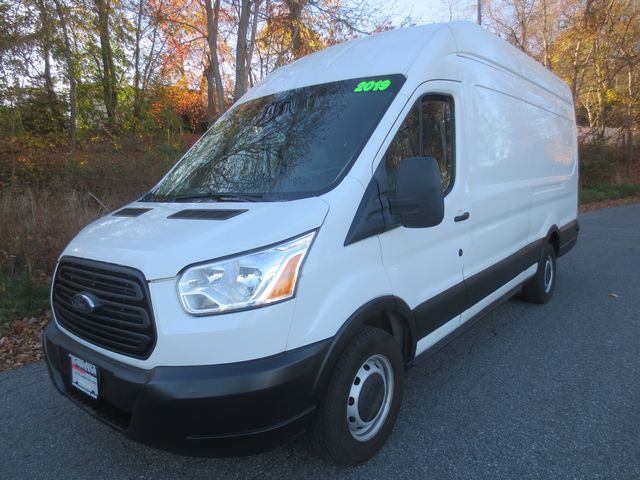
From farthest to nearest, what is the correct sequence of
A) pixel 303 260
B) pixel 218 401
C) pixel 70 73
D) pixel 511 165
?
pixel 70 73 < pixel 511 165 < pixel 303 260 < pixel 218 401

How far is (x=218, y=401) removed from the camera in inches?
73.5

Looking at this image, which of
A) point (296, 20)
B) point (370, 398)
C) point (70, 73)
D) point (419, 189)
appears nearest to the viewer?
point (419, 189)

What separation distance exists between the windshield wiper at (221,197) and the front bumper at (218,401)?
842mm

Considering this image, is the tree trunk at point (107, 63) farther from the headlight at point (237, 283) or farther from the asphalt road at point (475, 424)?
the headlight at point (237, 283)

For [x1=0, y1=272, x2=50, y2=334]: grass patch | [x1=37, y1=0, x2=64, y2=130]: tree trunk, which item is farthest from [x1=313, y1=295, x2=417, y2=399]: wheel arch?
[x1=37, y1=0, x2=64, y2=130]: tree trunk

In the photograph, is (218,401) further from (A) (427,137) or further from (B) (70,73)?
(B) (70,73)

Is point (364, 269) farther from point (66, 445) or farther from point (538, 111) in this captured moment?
point (538, 111)

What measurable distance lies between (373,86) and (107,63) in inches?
588

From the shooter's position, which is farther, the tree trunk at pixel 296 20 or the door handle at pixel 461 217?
the tree trunk at pixel 296 20

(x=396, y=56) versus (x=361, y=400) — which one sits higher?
(x=396, y=56)

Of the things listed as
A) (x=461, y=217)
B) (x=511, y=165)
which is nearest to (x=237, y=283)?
(x=461, y=217)

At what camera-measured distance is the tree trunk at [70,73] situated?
1044cm

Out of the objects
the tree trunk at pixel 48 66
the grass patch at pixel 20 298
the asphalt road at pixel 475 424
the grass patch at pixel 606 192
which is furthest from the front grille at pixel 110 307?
the grass patch at pixel 606 192

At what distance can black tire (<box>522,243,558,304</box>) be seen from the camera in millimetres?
4844
